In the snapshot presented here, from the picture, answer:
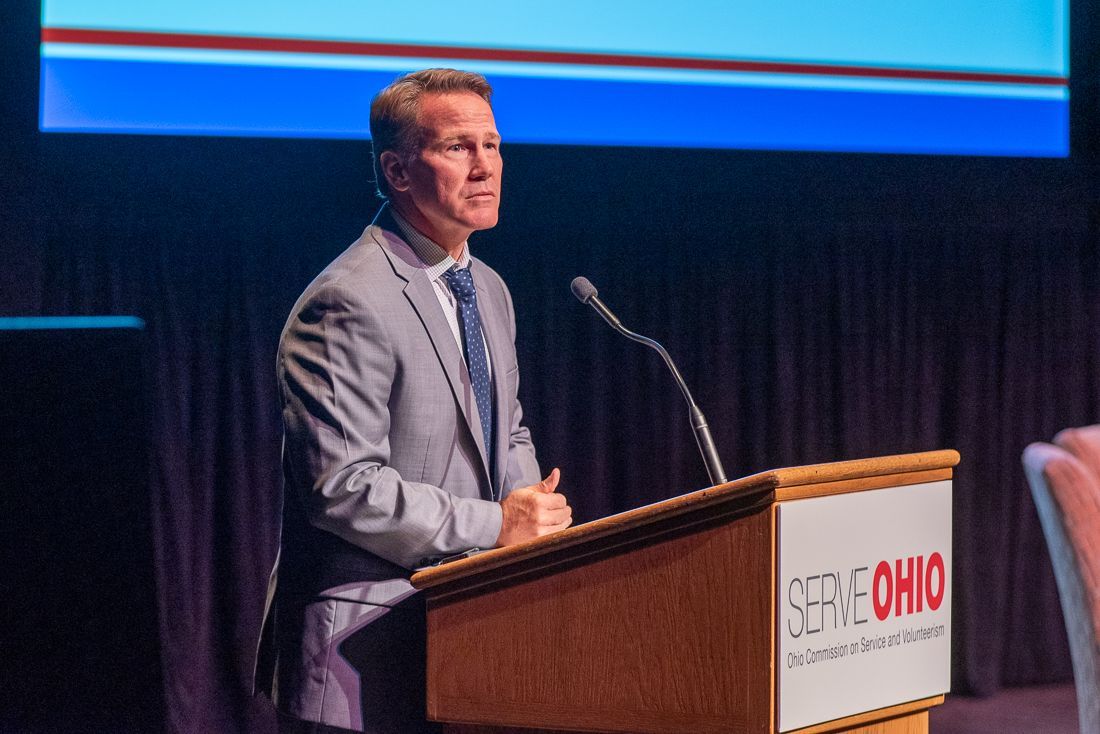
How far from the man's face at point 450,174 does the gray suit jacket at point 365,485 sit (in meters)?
0.13

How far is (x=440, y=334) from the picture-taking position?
6.48 feet

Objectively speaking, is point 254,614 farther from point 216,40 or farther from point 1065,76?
point 1065,76

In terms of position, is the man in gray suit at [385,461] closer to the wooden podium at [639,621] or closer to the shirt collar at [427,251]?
the shirt collar at [427,251]

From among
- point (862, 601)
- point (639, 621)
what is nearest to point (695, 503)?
point (639, 621)

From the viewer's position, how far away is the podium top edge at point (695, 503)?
1.48 metres

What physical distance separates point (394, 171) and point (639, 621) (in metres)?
0.99

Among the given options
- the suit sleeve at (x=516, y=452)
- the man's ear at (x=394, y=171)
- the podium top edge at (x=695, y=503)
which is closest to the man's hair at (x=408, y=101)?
the man's ear at (x=394, y=171)

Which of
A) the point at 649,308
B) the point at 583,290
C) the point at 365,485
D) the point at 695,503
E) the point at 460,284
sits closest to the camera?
the point at 695,503

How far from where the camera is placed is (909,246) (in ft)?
14.5

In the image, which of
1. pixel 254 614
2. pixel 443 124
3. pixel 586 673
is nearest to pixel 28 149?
pixel 254 614

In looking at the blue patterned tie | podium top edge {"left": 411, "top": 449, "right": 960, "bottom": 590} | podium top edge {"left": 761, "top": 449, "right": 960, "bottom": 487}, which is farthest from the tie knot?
podium top edge {"left": 761, "top": 449, "right": 960, "bottom": 487}

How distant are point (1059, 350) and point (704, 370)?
4.91 feet

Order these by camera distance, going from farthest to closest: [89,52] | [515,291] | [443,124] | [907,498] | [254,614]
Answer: [515,291]
[254,614]
[89,52]
[443,124]
[907,498]

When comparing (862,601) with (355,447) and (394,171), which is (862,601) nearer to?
(355,447)
